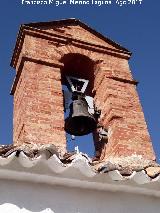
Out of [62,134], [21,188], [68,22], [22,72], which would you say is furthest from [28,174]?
[68,22]

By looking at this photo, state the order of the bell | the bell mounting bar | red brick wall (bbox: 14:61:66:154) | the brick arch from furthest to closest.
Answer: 1. the brick arch
2. the bell mounting bar
3. the bell
4. red brick wall (bbox: 14:61:66:154)

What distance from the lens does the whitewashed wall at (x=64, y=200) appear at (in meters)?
3.49

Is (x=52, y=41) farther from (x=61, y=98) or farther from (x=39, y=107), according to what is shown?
(x=39, y=107)

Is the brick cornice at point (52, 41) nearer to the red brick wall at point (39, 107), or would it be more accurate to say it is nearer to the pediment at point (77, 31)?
the pediment at point (77, 31)

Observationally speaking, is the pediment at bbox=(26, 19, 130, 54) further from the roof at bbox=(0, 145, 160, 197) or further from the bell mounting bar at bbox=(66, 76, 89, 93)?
the roof at bbox=(0, 145, 160, 197)

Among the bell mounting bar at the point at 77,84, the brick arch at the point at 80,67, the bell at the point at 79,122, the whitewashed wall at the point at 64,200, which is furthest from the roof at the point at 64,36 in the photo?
the whitewashed wall at the point at 64,200

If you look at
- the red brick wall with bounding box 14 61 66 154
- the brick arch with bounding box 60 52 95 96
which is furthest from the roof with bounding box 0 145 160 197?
the brick arch with bounding box 60 52 95 96

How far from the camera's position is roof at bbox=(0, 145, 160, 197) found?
A: 3.50 meters

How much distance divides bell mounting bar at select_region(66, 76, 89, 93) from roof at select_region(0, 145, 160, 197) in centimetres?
269

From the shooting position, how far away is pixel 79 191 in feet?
12.3

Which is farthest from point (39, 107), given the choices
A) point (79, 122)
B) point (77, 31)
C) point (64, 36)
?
point (77, 31)

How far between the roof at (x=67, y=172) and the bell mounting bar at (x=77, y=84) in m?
2.69

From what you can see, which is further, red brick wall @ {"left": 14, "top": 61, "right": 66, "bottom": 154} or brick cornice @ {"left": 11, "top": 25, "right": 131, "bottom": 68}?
brick cornice @ {"left": 11, "top": 25, "right": 131, "bottom": 68}

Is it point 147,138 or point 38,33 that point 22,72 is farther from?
point 147,138
